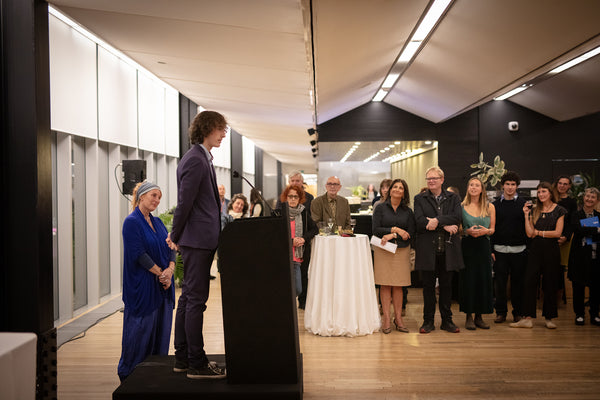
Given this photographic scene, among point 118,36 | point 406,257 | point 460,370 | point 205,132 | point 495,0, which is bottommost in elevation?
point 460,370

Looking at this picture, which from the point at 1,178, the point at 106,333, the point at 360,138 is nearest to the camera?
the point at 1,178

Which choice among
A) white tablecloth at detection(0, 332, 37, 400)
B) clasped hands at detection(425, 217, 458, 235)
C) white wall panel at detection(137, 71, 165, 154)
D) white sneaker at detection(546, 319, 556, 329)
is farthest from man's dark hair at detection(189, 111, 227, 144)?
white wall panel at detection(137, 71, 165, 154)

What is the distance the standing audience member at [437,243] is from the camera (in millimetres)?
5101

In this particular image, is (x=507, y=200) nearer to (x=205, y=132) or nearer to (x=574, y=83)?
(x=205, y=132)

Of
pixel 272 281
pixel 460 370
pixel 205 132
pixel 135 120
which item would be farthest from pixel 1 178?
pixel 135 120

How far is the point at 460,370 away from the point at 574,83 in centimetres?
725

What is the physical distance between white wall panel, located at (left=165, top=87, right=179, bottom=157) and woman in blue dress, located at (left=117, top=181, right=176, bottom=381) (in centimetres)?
539

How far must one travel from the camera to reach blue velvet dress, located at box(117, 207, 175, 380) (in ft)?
11.3

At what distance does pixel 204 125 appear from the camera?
3014 mm

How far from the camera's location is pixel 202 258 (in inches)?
115

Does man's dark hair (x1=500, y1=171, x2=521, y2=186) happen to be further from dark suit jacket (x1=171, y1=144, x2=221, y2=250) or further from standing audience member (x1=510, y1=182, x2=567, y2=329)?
dark suit jacket (x1=171, y1=144, x2=221, y2=250)

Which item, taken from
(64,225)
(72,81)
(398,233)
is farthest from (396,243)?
(72,81)

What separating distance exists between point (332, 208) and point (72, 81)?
10.5 feet

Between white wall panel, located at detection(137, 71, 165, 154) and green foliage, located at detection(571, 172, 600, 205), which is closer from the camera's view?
white wall panel, located at detection(137, 71, 165, 154)
